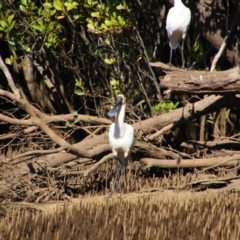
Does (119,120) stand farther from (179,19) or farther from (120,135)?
(179,19)

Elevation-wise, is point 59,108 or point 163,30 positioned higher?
point 163,30

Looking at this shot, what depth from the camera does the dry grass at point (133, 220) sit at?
305 inches

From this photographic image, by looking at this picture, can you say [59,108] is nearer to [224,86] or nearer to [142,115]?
[142,115]

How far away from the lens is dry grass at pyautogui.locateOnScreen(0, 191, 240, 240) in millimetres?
7758

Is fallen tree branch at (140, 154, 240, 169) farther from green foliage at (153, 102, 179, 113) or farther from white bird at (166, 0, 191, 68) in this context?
white bird at (166, 0, 191, 68)

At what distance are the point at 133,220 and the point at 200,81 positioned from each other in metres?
1.92

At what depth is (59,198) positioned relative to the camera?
1021 cm

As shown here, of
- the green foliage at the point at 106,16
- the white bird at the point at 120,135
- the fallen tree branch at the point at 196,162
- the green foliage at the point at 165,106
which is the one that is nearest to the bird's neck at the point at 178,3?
the green foliage at the point at 106,16

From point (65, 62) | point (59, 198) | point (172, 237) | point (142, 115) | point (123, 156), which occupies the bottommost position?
point (172, 237)

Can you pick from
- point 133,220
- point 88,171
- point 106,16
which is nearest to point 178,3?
point 106,16

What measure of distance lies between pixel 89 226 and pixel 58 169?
116 inches

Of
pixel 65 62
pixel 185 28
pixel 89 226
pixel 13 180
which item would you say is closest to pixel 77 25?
pixel 65 62

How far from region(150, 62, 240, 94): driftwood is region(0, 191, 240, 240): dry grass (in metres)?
1.23

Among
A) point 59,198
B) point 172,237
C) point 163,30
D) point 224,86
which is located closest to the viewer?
point 172,237
